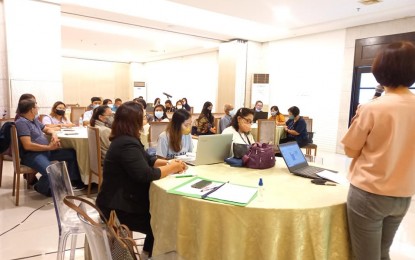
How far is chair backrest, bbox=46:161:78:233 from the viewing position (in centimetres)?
175

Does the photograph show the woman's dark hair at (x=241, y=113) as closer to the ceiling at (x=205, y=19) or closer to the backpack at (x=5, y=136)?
the backpack at (x=5, y=136)

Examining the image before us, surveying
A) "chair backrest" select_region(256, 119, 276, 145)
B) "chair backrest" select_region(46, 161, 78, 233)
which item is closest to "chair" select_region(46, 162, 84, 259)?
"chair backrest" select_region(46, 161, 78, 233)

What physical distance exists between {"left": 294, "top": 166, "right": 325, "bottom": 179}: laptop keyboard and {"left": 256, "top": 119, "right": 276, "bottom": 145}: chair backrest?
311 centimetres

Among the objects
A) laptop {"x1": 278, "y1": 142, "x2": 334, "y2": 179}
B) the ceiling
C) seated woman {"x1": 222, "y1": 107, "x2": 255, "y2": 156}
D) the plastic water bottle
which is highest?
the ceiling

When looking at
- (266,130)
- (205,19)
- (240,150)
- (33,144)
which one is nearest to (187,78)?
(205,19)

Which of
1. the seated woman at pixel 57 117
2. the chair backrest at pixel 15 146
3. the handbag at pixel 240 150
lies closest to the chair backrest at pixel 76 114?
the seated woman at pixel 57 117

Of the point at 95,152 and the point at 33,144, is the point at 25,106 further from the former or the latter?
the point at 95,152

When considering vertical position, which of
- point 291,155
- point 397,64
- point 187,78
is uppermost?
point 187,78

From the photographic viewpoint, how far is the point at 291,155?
213 cm

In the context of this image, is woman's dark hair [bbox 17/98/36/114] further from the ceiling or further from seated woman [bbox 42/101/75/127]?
the ceiling

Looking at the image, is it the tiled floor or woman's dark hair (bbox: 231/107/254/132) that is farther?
woman's dark hair (bbox: 231/107/254/132)

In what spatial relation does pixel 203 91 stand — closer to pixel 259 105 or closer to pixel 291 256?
pixel 259 105

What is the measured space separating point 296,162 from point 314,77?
21.2 ft

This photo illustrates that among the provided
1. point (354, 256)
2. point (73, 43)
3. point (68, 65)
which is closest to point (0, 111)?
point (73, 43)
